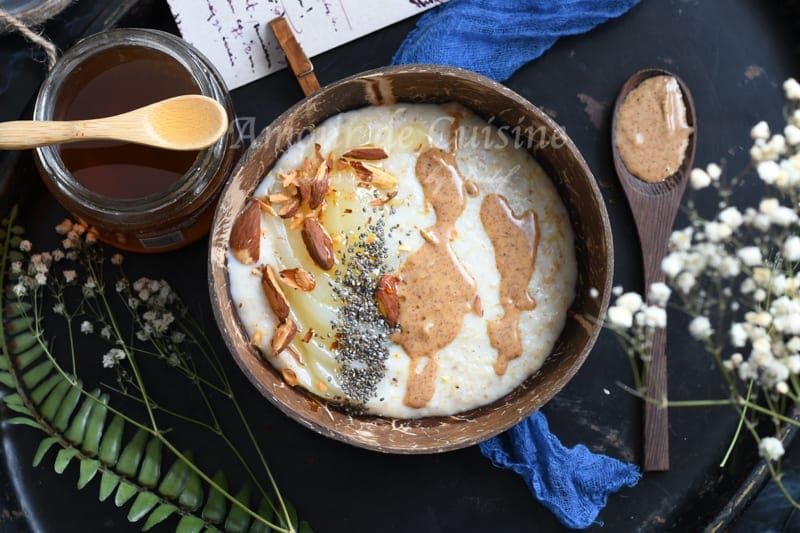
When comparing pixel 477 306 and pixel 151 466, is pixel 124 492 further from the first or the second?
pixel 477 306

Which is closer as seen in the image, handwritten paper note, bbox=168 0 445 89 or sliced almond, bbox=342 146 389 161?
sliced almond, bbox=342 146 389 161

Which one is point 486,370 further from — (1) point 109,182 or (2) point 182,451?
(1) point 109,182

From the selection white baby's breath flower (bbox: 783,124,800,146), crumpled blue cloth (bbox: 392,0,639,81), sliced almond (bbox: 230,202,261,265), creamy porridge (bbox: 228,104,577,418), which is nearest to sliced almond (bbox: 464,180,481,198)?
creamy porridge (bbox: 228,104,577,418)

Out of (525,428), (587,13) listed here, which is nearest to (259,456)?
(525,428)

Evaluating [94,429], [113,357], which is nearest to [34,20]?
[113,357]

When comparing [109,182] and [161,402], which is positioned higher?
[109,182]

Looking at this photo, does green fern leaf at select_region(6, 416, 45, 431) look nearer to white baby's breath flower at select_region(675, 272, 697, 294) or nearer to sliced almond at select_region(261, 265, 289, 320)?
sliced almond at select_region(261, 265, 289, 320)
